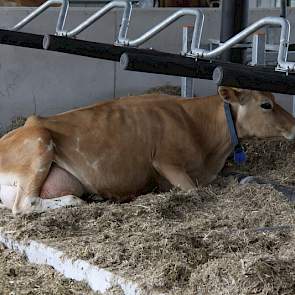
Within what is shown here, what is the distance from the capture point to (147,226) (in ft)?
16.2

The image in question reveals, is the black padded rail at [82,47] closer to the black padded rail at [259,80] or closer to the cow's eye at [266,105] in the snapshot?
the cow's eye at [266,105]

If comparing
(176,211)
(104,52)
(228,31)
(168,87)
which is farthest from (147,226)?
(168,87)

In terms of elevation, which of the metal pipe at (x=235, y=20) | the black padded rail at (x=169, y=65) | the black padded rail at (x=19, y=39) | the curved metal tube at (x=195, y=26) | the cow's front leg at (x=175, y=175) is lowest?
the cow's front leg at (x=175, y=175)

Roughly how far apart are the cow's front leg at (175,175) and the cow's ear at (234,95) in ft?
2.06

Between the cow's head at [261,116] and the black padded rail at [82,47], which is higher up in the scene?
the black padded rail at [82,47]

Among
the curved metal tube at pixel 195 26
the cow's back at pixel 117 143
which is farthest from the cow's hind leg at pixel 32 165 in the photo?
the curved metal tube at pixel 195 26

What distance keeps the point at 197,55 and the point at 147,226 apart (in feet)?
3.74

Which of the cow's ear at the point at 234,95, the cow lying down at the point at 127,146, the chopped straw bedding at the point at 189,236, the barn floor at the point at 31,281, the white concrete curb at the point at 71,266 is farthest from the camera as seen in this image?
the cow's ear at the point at 234,95

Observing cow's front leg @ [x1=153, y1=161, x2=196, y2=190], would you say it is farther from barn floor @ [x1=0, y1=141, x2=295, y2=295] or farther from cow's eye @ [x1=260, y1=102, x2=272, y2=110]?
cow's eye @ [x1=260, y1=102, x2=272, y2=110]

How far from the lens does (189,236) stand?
4574 mm

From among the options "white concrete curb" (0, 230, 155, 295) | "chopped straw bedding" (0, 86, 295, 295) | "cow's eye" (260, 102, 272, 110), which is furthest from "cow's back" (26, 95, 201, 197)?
"white concrete curb" (0, 230, 155, 295)

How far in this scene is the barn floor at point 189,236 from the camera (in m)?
3.84

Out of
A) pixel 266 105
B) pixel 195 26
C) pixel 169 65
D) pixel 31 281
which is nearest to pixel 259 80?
pixel 169 65

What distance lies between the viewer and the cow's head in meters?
6.27
